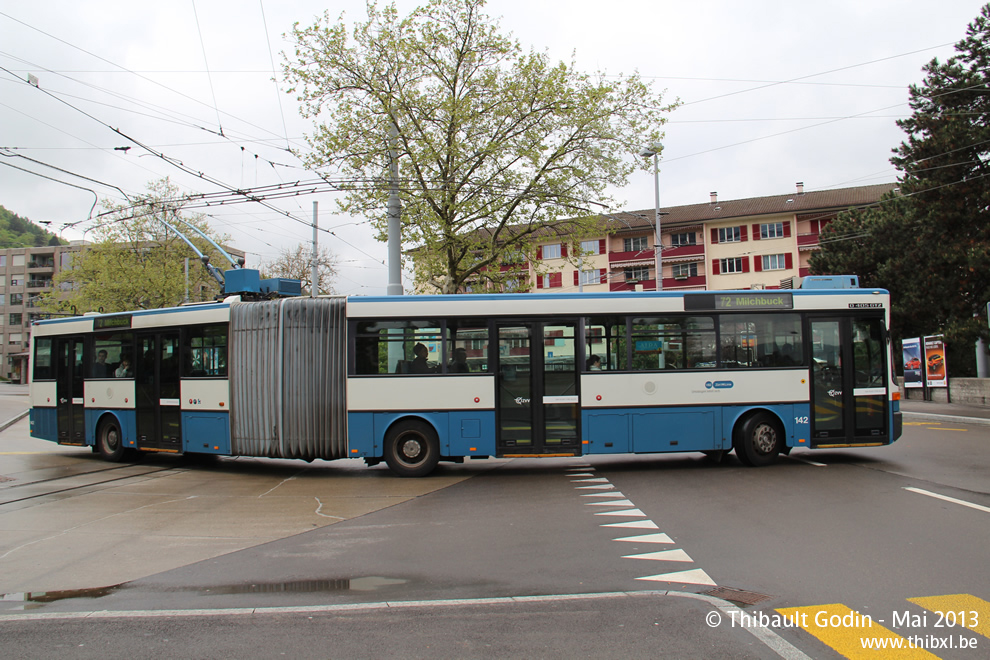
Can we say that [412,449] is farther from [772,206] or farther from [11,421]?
[772,206]

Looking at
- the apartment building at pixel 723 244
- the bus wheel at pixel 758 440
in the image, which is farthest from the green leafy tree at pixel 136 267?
the bus wheel at pixel 758 440

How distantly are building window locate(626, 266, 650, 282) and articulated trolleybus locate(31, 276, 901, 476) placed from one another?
46.6 meters

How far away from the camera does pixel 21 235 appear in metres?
95.0

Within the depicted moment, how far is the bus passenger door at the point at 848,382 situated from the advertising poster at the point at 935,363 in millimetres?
18847

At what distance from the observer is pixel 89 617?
4.84 meters

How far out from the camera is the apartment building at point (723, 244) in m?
54.4

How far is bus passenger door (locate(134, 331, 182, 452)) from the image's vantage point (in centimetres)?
1288

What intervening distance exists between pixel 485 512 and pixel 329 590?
10.8 feet

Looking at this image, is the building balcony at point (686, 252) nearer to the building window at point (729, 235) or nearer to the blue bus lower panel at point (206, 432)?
the building window at point (729, 235)

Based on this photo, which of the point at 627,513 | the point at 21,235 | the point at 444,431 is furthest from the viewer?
the point at 21,235

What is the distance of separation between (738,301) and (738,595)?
7.46 m

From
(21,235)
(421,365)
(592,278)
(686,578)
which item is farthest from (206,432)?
(21,235)

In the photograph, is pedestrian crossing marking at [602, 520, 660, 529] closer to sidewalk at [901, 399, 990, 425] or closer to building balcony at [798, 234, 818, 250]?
sidewalk at [901, 399, 990, 425]

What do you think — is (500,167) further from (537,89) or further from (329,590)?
(329,590)
